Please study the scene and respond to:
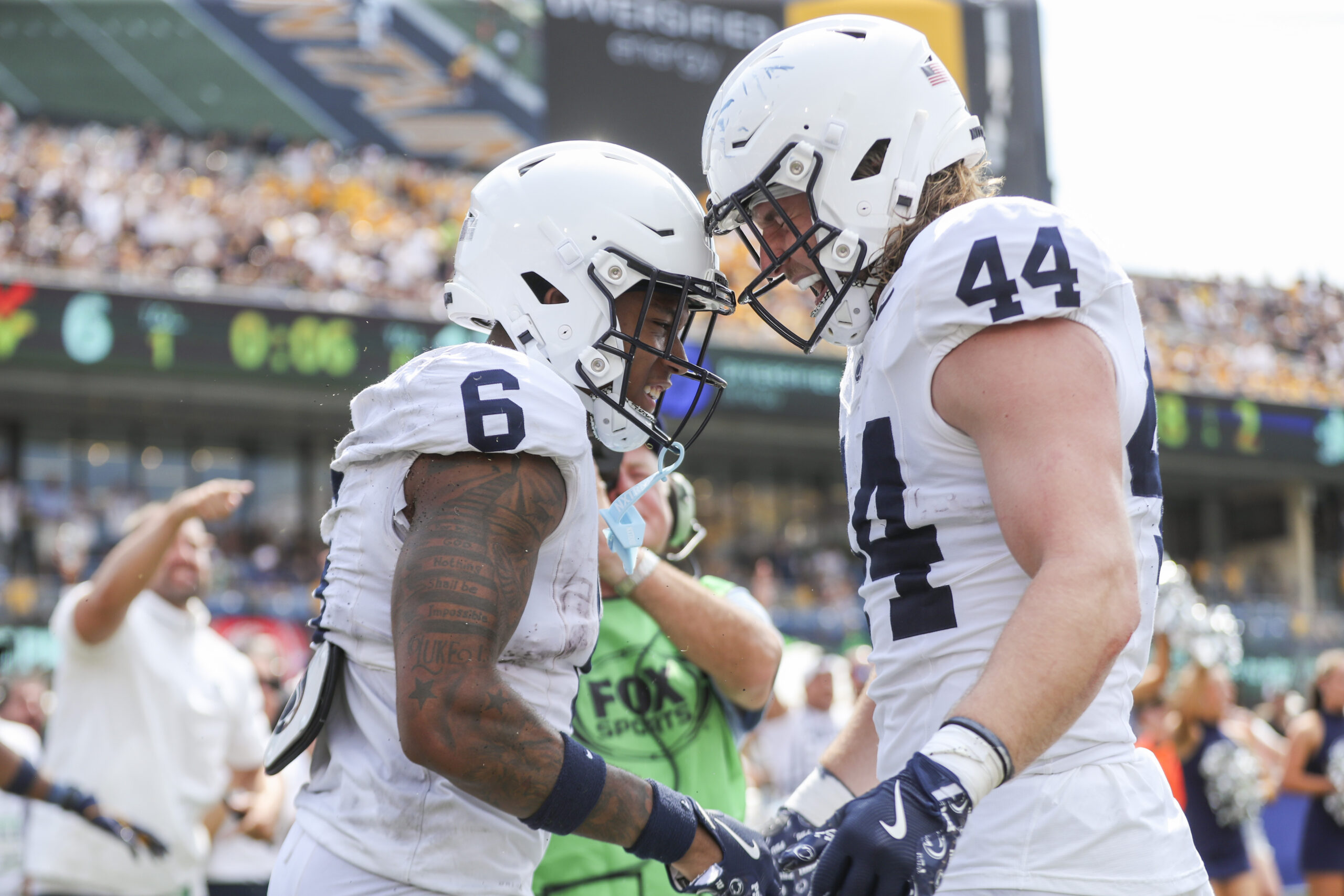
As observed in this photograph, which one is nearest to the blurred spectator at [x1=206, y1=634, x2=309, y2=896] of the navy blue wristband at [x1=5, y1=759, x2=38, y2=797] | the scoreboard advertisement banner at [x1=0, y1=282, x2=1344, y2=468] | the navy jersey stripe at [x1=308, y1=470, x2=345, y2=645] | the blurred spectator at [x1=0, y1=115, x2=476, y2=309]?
the navy blue wristband at [x1=5, y1=759, x2=38, y2=797]

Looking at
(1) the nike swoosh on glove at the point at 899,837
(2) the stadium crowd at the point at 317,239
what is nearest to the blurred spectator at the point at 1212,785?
(1) the nike swoosh on glove at the point at 899,837

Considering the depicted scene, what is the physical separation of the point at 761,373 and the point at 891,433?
62.1 ft

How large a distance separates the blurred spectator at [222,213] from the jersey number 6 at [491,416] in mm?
16527

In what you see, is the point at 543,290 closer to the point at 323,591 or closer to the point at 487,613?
the point at 323,591

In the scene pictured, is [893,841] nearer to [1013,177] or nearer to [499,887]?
[499,887]

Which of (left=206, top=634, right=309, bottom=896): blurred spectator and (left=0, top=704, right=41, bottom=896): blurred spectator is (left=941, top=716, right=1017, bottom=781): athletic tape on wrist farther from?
(left=0, top=704, right=41, bottom=896): blurred spectator

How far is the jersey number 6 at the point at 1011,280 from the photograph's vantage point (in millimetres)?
1781

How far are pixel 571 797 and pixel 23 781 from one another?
344cm

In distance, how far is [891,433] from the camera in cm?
200

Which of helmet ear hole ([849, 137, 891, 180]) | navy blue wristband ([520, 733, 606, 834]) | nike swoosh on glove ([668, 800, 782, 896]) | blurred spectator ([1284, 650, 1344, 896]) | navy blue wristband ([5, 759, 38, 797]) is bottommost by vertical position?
blurred spectator ([1284, 650, 1344, 896])

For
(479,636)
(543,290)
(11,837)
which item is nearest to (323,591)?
(479,636)

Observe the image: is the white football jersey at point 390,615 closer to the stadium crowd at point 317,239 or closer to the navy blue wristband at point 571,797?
the navy blue wristband at point 571,797

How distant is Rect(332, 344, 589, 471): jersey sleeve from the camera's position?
1893 millimetres

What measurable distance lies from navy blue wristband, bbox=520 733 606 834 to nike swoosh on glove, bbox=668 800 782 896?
176 mm
